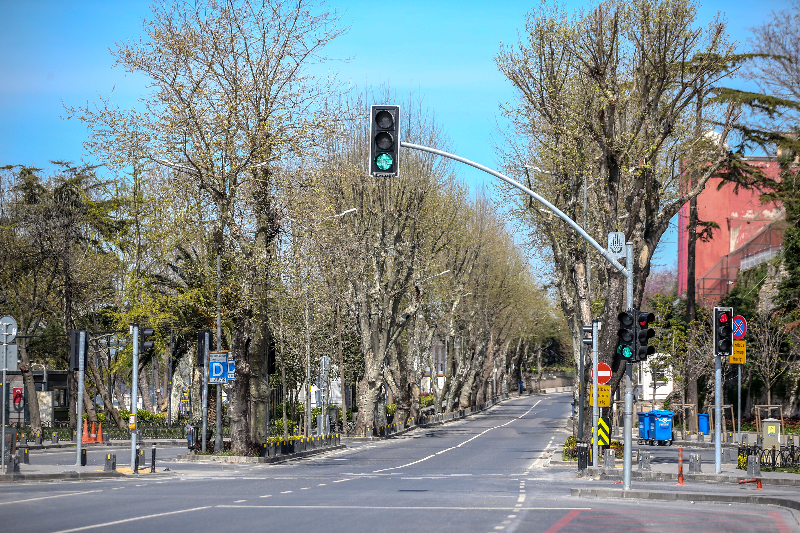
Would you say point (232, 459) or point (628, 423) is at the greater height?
point (628, 423)

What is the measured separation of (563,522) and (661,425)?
28247 mm

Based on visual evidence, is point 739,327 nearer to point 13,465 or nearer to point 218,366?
point 218,366

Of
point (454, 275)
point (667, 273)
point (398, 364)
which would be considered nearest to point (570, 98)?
point (398, 364)

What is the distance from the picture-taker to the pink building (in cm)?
5997

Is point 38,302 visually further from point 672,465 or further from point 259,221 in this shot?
point 672,465

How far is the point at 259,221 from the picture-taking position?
31.8m

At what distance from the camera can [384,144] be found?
49.9 feet

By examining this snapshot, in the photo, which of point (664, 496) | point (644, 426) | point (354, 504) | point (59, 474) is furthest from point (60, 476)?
point (644, 426)

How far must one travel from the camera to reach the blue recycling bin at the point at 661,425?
40969 millimetres

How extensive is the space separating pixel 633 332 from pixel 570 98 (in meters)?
12.3

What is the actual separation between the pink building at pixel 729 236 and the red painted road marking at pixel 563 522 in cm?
4415

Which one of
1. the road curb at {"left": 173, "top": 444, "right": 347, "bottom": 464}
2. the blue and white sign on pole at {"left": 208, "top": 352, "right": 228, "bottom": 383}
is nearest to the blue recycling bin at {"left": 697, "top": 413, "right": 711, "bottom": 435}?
the road curb at {"left": 173, "top": 444, "right": 347, "bottom": 464}

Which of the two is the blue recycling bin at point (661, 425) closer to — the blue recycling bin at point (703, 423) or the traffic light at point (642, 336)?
the blue recycling bin at point (703, 423)


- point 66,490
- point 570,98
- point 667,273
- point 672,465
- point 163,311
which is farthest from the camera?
point 667,273
